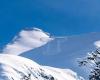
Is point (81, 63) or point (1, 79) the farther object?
point (1, 79)

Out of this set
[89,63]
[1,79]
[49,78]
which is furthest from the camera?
[1,79]

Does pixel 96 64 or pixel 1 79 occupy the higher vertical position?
pixel 1 79

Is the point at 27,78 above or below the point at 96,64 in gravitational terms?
above

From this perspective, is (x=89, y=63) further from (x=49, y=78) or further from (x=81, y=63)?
(x=49, y=78)

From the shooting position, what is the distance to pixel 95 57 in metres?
27.9

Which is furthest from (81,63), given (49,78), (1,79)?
(1,79)

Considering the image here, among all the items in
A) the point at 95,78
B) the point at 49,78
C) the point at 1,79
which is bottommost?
the point at 95,78

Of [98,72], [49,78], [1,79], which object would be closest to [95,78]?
[98,72]

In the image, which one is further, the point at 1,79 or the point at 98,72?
the point at 1,79

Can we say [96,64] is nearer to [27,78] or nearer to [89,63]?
[89,63]

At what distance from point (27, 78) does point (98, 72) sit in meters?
9.06

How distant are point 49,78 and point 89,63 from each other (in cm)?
878

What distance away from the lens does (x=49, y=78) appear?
3575 cm

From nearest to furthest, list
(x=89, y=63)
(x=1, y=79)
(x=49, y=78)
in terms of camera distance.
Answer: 1. (x=89, y=63)
2. (x=49, y=78)
3. (x=1, y=79)
